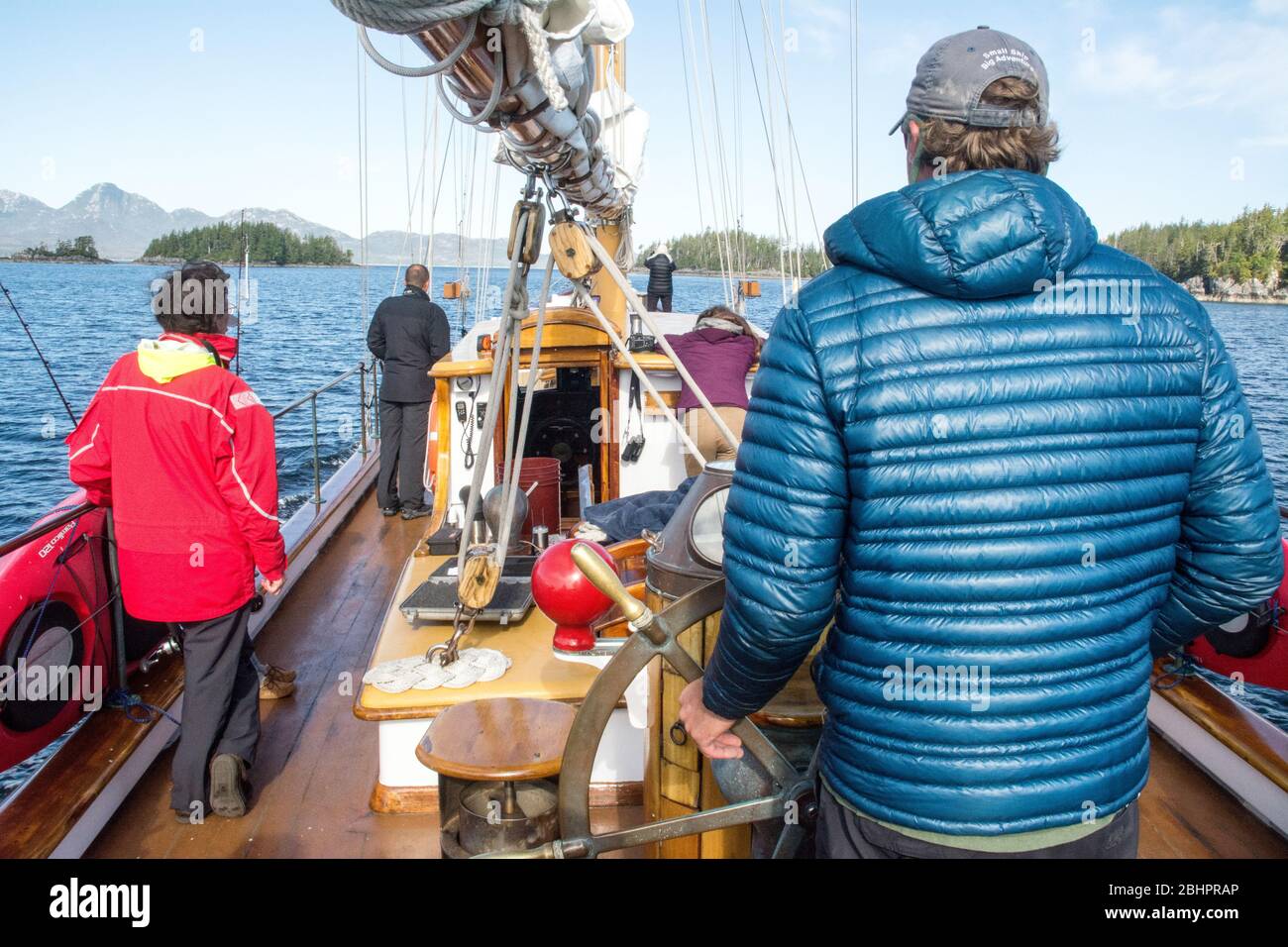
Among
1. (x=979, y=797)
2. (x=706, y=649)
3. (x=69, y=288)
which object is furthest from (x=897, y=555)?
(x=69, y=288)

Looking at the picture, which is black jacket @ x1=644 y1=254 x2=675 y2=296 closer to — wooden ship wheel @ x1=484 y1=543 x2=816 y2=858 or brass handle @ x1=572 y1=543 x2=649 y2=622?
wooden ship wheel @ x1=484 y1=543 x2=816 y2=858

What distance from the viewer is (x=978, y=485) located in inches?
46.4

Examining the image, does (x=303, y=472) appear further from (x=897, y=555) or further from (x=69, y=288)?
(x=69, y=288)

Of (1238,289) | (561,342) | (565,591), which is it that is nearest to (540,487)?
(561,342)

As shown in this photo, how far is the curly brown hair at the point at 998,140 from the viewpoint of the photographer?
125 cm

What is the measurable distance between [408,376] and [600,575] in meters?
5.57

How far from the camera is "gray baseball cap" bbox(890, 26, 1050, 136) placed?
124 cm

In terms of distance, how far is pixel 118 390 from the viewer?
2.75 metres

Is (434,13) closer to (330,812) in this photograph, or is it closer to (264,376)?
(330,812)

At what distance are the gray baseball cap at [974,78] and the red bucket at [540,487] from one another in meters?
4.16

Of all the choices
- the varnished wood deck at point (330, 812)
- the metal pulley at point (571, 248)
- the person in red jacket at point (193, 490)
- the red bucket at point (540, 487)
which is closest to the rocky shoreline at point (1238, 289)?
the red bucket at point (540, 487)

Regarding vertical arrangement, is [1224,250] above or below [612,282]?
above

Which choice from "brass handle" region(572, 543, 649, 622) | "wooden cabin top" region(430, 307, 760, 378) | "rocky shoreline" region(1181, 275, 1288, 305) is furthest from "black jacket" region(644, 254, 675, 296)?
"rocky shoreline" region(1181, 275, 1288, 305)

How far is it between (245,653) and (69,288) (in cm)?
8161
